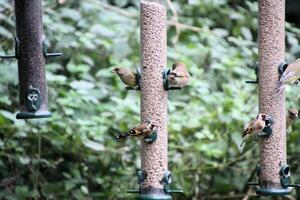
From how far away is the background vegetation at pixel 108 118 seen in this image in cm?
511

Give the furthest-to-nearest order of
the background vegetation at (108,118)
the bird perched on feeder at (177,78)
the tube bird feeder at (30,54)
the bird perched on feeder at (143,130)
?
the background vegetation at (108,118)
the tube bird feeder at (30,54)
the bird perched on feeder at (177,78)
the bird perched on feeder at (143,130)

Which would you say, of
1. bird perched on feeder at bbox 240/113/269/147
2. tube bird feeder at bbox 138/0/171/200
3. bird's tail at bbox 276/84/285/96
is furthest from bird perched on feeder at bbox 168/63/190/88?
bird's tail at bbox 276/84/285/96

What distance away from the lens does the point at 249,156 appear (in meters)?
5.46

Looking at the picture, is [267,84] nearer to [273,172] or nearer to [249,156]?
[273,172]

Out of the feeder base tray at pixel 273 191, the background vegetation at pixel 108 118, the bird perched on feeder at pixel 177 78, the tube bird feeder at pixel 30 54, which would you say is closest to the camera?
the bird perched on feeder at pixel 177 78

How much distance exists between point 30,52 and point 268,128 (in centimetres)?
119

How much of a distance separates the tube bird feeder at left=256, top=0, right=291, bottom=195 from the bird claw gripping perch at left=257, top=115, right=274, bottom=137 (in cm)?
2

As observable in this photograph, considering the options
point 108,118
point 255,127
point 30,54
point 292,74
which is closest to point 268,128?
point 255,127

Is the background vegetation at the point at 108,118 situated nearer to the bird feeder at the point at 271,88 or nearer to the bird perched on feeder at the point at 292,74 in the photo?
the bird feeder at the point at 271,88

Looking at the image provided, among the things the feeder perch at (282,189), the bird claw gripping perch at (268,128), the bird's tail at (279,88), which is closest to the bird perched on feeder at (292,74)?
the bird's tail at (279,88)

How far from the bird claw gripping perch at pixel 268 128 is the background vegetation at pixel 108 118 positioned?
3.40 ft

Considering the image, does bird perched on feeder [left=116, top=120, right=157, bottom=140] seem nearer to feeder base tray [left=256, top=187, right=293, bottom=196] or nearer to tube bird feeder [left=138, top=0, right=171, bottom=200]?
tube bird feeder [left=138, top=0, right=171, bottom=200]

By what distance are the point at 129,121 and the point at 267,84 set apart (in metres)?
1.33

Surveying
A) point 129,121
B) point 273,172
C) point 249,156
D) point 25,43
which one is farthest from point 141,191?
point 249,156
